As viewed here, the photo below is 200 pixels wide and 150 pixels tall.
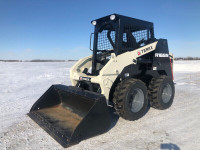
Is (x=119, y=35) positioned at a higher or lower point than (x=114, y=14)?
lower

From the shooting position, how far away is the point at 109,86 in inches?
149

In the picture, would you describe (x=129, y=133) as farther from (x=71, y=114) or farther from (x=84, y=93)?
(x=71, y=114)

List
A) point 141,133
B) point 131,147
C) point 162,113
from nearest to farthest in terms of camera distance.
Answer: point 131,147, point 141,133, point 162,113

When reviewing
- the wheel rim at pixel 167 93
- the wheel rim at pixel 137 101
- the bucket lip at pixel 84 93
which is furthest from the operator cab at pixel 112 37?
the wheel rim at pixel 167 93

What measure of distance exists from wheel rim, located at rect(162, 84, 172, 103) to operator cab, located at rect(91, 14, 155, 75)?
5.03ft

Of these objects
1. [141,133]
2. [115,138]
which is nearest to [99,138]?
[115,138]

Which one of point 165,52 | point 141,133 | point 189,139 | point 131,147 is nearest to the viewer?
point 131,147

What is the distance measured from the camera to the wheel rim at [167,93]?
519 cm

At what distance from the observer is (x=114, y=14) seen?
4090 mm

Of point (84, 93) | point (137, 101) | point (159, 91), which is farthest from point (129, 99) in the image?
point (159, 91)

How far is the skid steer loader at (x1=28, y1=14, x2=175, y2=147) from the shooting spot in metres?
3.28

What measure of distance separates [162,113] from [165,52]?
6.26ft

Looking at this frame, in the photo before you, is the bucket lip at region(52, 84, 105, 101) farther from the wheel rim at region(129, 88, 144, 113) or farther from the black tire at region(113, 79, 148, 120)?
the wheel rim at region(129, 88, 144, 113)

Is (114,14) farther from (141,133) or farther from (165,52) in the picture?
(141,133)
